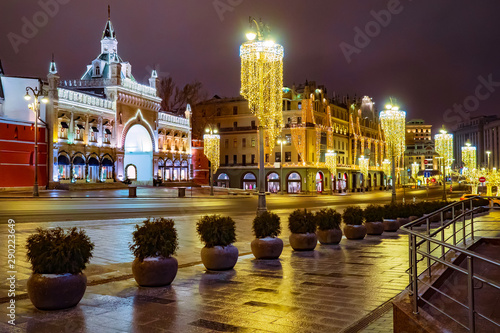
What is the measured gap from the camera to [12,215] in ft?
79.2

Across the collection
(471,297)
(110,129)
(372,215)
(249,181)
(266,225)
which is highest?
(110,129)

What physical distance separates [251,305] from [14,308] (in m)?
3.65

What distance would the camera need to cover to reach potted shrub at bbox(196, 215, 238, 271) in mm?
11320

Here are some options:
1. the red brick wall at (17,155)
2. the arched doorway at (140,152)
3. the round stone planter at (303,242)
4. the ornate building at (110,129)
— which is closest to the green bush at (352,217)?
the round stone planter at (303,242)

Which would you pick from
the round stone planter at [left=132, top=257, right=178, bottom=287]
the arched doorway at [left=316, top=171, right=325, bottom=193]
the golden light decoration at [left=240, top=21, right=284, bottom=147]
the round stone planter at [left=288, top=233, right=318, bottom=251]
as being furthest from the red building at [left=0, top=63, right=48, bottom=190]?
the round stone planter at [left=132, top=257, right=178, bottom=287]

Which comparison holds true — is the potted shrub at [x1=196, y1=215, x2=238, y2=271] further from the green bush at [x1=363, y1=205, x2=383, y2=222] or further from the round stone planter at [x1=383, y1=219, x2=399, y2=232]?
the round stone planter at [x1=383, y1=219, x2=399, y2=232]

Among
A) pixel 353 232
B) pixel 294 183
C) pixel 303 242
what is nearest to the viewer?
pixel 303 242

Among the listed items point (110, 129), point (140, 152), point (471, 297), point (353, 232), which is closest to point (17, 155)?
point (110, 129)

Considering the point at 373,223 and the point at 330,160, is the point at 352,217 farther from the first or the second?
the point at 330,160

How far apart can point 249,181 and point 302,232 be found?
7071 centimetres

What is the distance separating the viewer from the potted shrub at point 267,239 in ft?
42.2

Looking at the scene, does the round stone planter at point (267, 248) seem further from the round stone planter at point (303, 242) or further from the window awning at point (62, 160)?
the window awning at point (62, 160)

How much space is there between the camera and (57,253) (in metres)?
7.90

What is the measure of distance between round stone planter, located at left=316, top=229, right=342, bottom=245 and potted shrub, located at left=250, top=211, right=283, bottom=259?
3.29 meters
